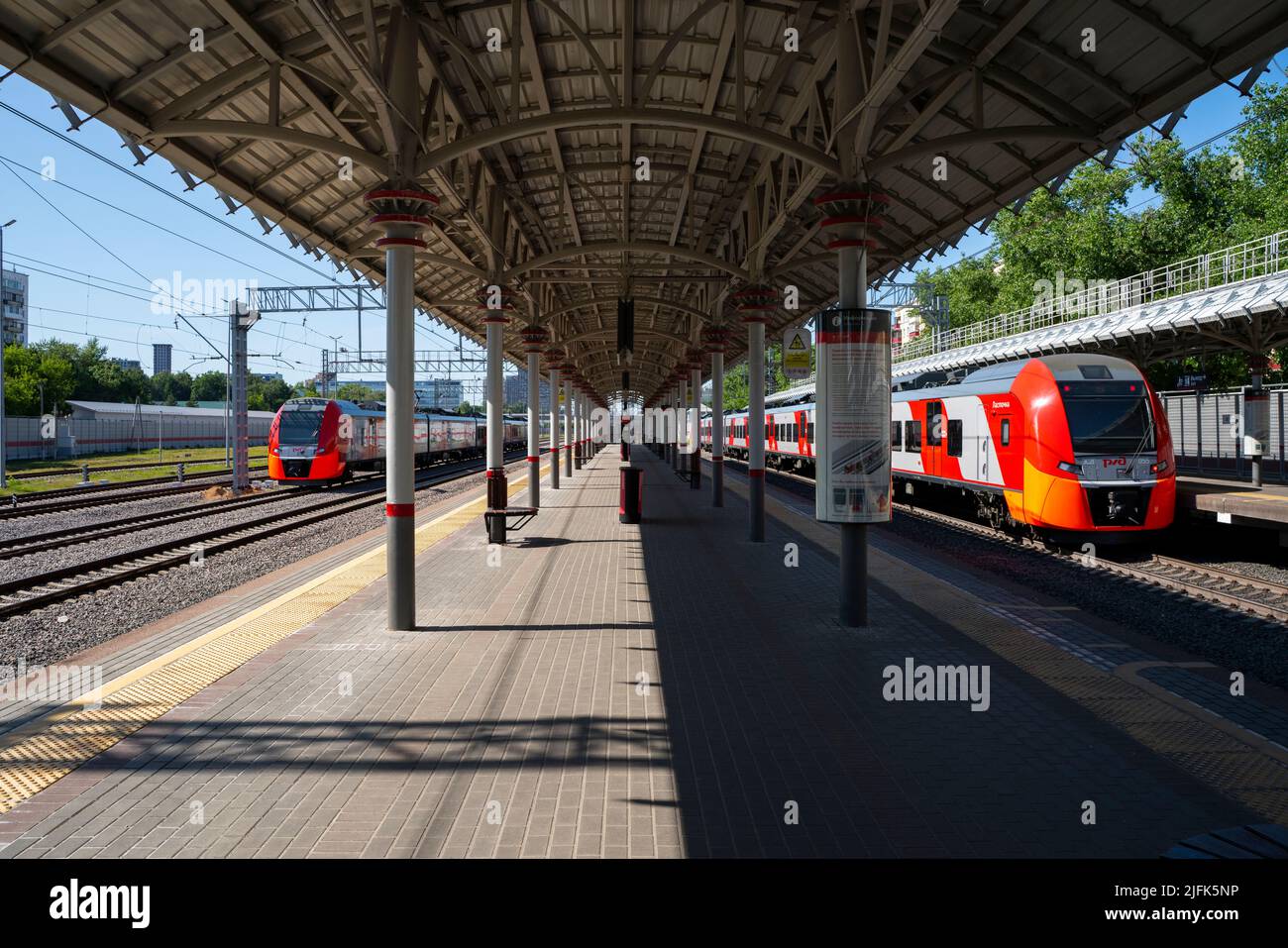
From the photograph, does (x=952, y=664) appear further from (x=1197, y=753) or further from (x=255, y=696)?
(x=255, y=696)

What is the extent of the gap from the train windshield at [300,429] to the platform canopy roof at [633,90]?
12722mm

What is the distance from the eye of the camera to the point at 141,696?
21.4ft

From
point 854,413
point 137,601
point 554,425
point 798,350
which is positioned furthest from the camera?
point 554,425

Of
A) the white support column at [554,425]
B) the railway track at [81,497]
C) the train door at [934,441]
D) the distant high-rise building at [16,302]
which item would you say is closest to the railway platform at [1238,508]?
the train door at [934,441]

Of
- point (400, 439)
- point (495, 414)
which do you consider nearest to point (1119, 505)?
point (400, 439)

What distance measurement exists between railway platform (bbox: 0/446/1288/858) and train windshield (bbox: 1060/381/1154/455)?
440 cm

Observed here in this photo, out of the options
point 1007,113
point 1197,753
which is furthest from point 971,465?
point 1197,753

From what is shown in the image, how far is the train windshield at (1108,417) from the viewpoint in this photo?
1329cm

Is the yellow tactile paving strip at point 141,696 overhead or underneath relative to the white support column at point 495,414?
underneath

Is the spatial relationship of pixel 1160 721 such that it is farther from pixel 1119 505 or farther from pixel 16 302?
Answer: pixel 16 302

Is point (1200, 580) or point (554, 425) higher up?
point (554, 425)

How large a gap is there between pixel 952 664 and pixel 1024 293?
43.5m

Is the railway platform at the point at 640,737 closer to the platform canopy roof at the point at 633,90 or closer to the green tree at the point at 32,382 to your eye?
the platform canopy roof at the point at 633,90

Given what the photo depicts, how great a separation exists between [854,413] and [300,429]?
22016mm
